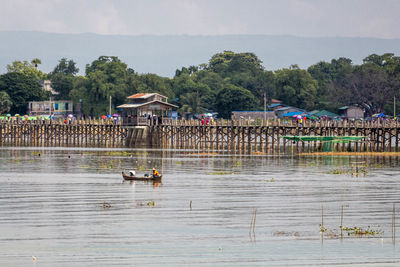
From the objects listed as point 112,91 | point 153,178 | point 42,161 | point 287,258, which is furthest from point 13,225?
point 112,91

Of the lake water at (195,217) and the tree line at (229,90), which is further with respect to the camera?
the tree line at (229,90)

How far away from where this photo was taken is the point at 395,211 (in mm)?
35562

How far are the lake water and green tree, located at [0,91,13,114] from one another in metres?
103

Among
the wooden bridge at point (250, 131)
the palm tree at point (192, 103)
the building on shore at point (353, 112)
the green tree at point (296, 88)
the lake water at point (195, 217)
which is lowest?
the lake water at point (195, 217)

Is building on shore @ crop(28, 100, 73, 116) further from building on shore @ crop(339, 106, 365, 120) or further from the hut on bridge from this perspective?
building on shore @ crop(339, 106, 365, 120)

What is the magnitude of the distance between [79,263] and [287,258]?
7.02 metres

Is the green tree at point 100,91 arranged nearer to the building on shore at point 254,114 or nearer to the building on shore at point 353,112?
the building on shore at point 254,114

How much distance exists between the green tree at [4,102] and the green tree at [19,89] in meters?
5.26

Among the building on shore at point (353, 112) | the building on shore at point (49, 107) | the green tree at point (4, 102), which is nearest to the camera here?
the green tree at point (4, 102)

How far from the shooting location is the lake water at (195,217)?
26.0m

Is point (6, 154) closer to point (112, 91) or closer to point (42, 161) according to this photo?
point (42, 161)

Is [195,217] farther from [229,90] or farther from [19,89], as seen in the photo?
[19,89]

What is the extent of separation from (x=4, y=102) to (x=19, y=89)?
10.9m

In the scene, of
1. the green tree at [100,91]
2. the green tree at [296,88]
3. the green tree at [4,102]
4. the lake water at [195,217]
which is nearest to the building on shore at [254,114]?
the green tree at [296,88]
